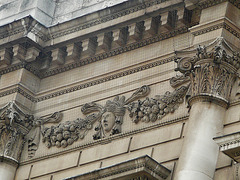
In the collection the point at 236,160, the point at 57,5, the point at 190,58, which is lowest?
the point at 236,160

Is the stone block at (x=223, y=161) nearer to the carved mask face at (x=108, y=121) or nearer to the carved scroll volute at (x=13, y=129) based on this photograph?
the carved mask face at (x=108, y=121)

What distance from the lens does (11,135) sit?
2773 cm

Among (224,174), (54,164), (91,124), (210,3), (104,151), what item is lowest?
(224,174)

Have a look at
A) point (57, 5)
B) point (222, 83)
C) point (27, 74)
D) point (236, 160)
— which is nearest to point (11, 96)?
point (27, 74)

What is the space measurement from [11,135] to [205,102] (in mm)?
6355

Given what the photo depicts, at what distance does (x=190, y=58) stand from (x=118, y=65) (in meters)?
2.97

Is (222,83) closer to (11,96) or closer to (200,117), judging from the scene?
(200,117)

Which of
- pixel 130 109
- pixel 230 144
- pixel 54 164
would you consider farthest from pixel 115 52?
pixel 230 144

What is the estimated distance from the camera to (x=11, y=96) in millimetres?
28375

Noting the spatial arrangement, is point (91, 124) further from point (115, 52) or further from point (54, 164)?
point (115, 52)

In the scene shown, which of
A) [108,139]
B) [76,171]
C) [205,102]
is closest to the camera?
[205,102]

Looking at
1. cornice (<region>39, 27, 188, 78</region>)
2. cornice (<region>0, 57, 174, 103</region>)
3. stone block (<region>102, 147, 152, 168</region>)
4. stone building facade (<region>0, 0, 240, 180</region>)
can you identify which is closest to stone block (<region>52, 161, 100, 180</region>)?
stone building facade (<region>0, 0, 240, 180</region>)

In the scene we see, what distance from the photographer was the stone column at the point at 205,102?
902 inches

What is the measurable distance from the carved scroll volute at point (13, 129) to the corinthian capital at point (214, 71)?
5.61 m
